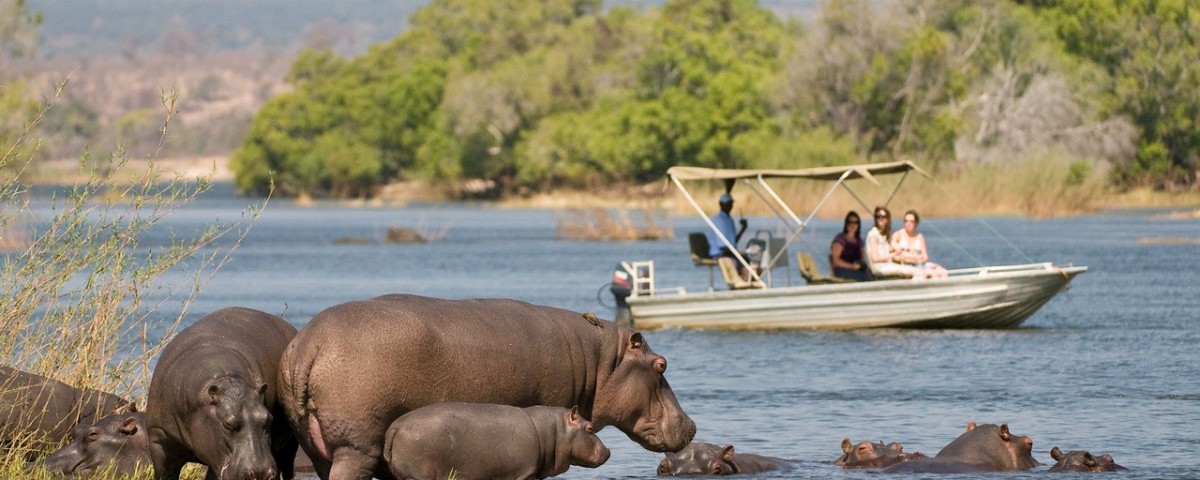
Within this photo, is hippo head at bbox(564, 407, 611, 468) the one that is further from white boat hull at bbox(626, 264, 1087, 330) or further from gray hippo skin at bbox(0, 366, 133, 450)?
white boat hull at bbox(626, 264, 1087, 330)

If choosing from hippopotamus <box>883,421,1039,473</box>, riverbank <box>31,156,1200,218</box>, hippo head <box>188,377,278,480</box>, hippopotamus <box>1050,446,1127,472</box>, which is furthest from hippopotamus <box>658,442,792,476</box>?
riverbank <box>31,156,1200,218</box>

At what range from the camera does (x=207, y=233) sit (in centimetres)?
1138

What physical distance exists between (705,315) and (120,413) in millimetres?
14071

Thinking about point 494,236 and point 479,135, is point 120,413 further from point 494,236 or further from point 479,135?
point 479,135

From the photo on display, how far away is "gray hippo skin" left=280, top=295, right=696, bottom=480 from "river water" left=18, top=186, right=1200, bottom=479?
313 centimetres

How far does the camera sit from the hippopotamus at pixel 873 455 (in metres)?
12.5

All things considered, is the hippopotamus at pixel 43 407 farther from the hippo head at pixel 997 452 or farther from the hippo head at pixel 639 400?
the hippo head at pixel 997 452

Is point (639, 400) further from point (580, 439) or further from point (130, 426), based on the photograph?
point (130, 426)

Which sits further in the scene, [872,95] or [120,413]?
[872,95]

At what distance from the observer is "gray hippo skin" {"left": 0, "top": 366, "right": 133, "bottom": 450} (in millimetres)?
9938

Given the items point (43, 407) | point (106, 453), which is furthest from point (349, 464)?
point (43, 407)

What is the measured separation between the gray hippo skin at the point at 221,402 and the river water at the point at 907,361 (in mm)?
3936

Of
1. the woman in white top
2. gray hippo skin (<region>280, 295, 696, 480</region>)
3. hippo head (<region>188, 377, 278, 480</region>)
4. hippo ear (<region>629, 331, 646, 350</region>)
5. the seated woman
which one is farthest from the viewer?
the seated woman

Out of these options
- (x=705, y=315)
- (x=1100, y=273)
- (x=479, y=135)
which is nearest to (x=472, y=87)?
(x=479, y=135)
